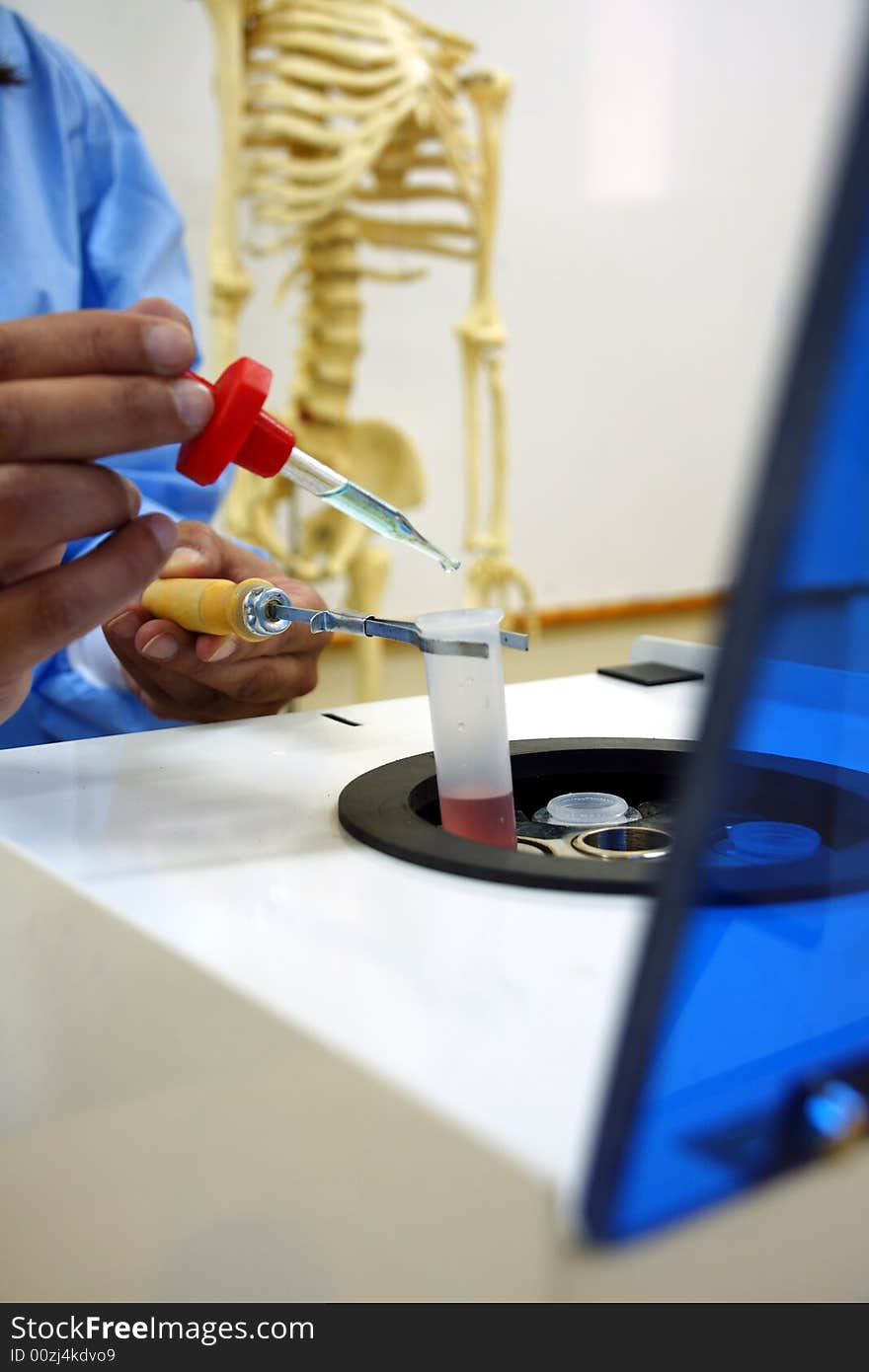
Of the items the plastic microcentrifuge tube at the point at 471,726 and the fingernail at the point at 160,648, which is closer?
the plastic microcentrifuge tube at the point at 471,726

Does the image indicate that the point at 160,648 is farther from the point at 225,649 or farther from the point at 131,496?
the point at 131,496

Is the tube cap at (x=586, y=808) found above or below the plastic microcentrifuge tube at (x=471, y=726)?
below

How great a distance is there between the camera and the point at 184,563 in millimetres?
721

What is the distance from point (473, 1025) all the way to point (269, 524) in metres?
1.37

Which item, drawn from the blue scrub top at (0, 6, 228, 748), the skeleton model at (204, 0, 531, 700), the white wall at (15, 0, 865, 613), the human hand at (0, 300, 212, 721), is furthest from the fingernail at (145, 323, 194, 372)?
the white wall at (15, 0, 865, 613)

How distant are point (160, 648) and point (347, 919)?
1.00ft

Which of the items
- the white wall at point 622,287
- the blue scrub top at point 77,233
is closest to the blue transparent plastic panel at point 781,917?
the blue scrub top at point 77,233

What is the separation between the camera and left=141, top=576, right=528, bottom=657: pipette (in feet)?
Result: 1.82

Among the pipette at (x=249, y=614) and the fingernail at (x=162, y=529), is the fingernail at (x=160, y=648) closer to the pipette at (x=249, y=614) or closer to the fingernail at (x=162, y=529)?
the pipette at (x=249, y=614)

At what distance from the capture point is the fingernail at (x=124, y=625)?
0.71 meters

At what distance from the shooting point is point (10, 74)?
97 cm

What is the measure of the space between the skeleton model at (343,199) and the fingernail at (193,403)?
1151 mm

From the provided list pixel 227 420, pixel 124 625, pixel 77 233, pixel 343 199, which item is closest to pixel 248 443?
pixel 227 420

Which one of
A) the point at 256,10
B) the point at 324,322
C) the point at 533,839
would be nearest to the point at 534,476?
the point at 324,322
